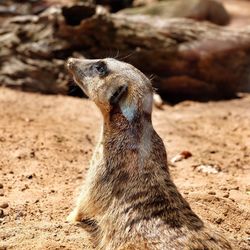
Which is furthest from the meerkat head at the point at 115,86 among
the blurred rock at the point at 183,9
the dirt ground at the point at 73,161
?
the blurred rock at the point at 183,9

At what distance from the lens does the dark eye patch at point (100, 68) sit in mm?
3688

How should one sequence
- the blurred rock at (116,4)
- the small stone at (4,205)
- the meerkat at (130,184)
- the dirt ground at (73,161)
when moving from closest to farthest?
the meerkat at (130,184), the dirt ground at (73,161), the small stone at (4,205), the blurred rock at (116,4)

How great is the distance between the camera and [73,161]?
4727mm

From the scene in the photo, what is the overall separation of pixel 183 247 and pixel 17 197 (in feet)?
4.69

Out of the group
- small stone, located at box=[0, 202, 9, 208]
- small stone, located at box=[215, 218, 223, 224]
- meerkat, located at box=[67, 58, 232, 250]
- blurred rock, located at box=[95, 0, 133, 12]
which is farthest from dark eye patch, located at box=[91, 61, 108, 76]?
blurred rock, located at box=[95, 0, 133, 12]

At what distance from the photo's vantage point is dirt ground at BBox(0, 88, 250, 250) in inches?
139

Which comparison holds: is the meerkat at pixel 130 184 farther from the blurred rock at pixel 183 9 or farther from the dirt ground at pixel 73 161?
the blurred rock at pixel 183 9

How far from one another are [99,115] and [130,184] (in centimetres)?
296

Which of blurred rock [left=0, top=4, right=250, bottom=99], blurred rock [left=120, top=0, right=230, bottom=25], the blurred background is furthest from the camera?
blurred rock [left=120, top=0, right=230, bottom=25]

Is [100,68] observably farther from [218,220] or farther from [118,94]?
[218,220]

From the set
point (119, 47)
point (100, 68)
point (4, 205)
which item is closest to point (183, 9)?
point (119, 47)

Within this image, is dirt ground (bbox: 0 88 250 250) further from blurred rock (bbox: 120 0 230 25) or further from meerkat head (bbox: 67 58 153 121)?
blurred rock (bbox: 120 0 230 25)

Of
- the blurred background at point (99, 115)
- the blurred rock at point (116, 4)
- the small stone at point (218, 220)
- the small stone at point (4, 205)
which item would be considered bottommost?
the blurred rock at point (116, 4)

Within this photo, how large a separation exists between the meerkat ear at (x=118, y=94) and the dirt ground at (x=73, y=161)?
0.80 m
